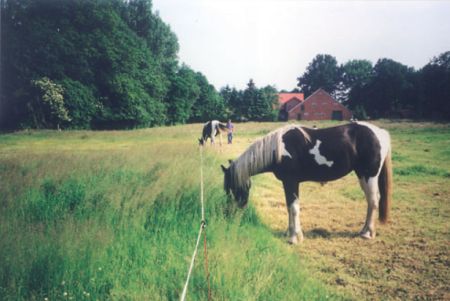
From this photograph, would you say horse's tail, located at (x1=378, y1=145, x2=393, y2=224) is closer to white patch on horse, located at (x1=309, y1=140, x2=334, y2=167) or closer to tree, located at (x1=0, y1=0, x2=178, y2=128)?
white patch on horse, located at (x1=309, y1=140, x2=334, y2=167)

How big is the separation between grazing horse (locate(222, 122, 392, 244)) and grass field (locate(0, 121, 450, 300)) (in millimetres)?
618

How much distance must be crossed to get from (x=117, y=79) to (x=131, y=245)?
33833 mm

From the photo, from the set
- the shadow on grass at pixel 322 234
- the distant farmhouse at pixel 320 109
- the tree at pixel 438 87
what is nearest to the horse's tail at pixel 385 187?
the shadow on grass at pixel 322 234

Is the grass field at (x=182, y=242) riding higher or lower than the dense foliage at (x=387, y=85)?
lower

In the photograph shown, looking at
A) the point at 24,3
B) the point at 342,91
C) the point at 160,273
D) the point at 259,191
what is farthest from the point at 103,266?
the point at 342,91

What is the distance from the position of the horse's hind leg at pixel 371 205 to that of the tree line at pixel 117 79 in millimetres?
14149

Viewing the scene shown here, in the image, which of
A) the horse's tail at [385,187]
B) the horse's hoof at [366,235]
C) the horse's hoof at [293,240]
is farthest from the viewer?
the horse's tail at [385,187]

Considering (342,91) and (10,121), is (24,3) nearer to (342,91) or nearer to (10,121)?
(10,121)

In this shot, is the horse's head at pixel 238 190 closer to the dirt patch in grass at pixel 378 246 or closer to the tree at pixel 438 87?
the dirt patch in grass at pixel 378 246

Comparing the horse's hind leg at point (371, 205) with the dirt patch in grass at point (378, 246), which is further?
the horse's hind leg at point (371, 205)

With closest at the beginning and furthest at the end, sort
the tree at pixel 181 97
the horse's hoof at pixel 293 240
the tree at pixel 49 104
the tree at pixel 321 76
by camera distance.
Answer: the horse's hoof at pixel 293 240 < the tree at pixel 49 104 < the tree at pixel 181 97 < the tree at pixel 321 76

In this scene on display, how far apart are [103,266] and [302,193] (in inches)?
245

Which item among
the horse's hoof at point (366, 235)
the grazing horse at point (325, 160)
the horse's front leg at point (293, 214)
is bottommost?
the horse's hoof at point (366, 235)

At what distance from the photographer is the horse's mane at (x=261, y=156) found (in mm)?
4855
